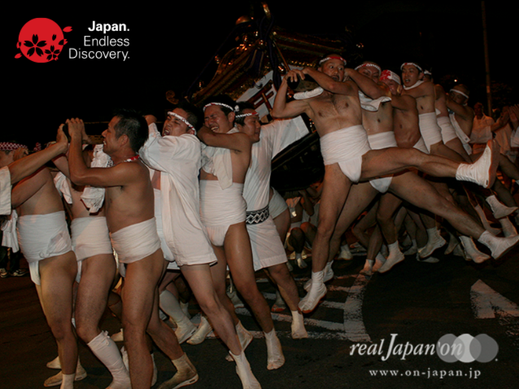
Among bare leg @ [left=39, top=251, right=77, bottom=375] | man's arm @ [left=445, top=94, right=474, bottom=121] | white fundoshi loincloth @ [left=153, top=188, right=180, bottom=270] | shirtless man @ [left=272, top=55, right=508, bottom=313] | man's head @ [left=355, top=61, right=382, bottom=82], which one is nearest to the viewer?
white fundoshi loincloth @ [left=153, top=188, right=180, bottom=270]

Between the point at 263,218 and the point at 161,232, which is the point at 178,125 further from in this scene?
the point at 263,218

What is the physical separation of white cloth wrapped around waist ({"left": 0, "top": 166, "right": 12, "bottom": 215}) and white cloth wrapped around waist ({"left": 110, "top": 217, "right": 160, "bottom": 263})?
3.03 feet

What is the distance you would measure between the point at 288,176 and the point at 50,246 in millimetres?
3795

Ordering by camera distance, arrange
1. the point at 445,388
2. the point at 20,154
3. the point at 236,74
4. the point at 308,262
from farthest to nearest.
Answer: the point at 308,262 → the point at 236,74 → the point at 20,154 → the point at 445,388

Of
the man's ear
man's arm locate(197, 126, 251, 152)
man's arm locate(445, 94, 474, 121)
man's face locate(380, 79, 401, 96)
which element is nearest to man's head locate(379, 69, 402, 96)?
man's face locate(380, 79, 401, 96)

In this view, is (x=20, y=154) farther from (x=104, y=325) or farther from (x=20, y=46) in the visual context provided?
(x=20, y=46)

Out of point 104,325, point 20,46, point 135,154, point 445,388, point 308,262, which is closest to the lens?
point 445,388

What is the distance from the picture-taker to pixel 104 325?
5.23 m

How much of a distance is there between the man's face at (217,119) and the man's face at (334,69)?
1021 millimetres

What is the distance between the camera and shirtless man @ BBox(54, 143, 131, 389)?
11.2ft

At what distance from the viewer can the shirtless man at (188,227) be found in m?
3.33

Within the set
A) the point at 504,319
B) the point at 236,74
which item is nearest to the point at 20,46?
the point at 236,74

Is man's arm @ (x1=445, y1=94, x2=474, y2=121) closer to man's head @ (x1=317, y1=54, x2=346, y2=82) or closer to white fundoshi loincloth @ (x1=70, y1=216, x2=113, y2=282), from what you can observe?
man's head @ (x1=317, y1=54, x2=346, y2=82)

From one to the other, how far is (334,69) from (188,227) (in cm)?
211
